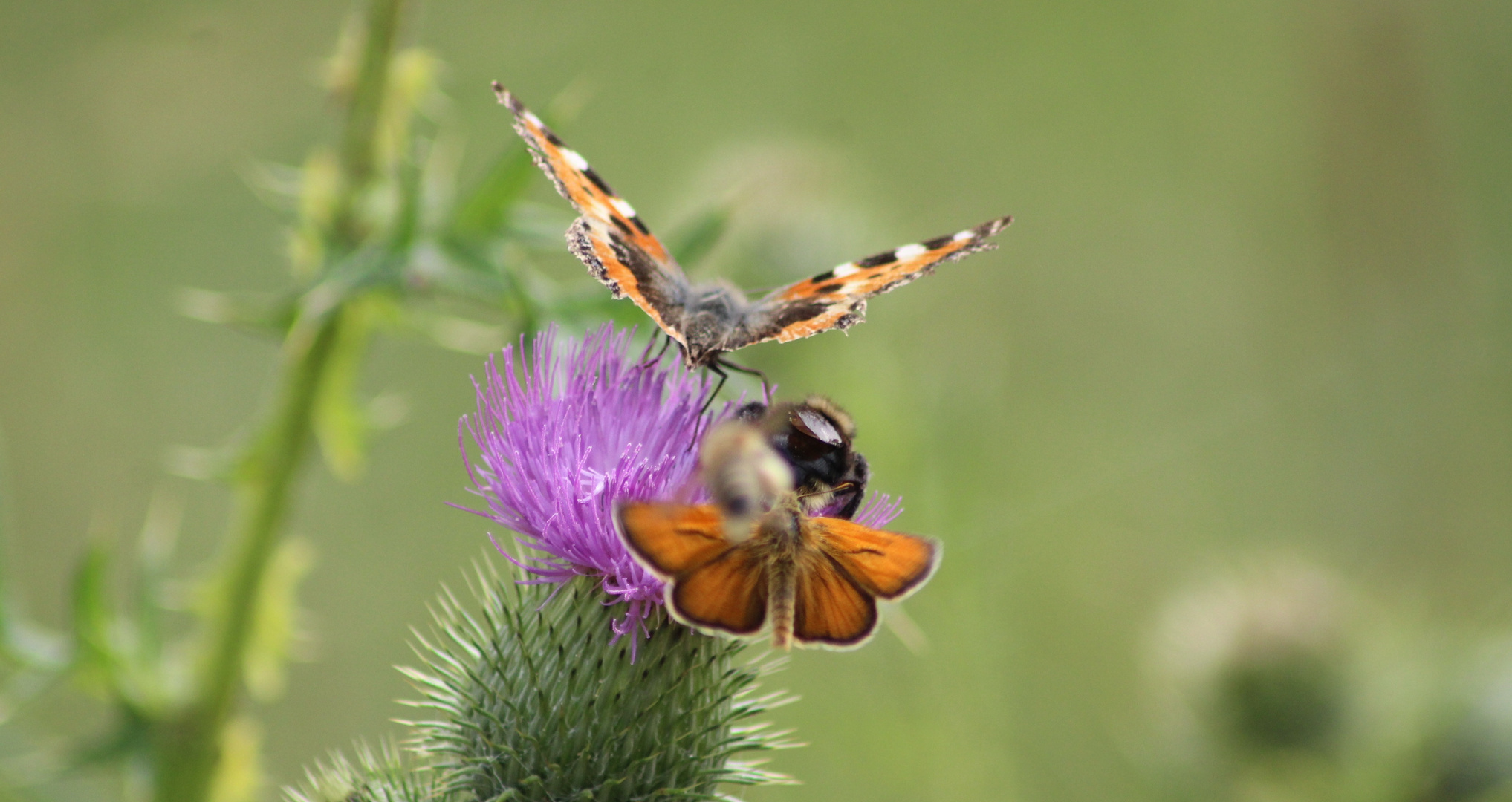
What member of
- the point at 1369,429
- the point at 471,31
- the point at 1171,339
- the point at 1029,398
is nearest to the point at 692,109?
the point at 471,31

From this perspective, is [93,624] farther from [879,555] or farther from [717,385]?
[879,555]

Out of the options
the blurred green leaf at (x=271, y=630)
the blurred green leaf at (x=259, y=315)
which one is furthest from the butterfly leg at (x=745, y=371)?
the blurred green leaf at (x=271, y=630)

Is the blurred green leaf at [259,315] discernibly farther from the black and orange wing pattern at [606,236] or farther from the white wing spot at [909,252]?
the white wing spot at [909,252]

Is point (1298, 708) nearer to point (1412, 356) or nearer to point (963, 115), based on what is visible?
point (1412, 356)

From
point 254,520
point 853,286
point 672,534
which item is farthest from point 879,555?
point 254,520

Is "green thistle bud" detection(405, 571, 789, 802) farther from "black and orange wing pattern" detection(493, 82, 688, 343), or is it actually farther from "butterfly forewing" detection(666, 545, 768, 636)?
"black and orange wing pattern" detection(493, 82, 688, 343)

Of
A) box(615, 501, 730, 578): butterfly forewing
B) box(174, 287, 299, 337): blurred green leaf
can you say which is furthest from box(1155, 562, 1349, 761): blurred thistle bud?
box(174, 287, 299, 337): blurred green leaf

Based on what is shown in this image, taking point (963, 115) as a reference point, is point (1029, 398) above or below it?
below
